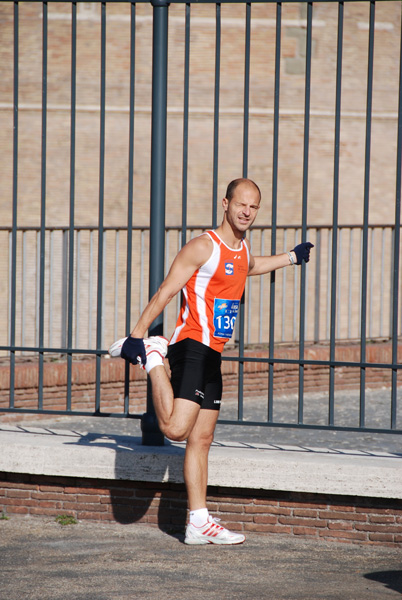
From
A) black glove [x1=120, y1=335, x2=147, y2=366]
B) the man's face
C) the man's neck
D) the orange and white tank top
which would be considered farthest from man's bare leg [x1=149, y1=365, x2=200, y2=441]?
the man's face

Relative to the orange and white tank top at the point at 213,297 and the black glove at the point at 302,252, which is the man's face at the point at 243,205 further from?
the black glove at the point at 302,252

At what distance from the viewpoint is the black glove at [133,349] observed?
14.7ft

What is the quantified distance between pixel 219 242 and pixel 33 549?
76.2 inches

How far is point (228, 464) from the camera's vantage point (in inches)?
192

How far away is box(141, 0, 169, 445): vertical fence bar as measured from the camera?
5168 mm

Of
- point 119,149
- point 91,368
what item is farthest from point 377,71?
point 91,368

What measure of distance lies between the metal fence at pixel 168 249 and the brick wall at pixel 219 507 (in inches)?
18.2

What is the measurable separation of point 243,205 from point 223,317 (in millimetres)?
620

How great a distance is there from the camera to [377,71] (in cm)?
1581

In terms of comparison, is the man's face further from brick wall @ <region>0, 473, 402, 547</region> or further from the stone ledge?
brick wall @ <region>0, 473, 402, 547</region>

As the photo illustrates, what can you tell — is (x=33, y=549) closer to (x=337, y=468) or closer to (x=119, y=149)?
A: (x=337, y=468)

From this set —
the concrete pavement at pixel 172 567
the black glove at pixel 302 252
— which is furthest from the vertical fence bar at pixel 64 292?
the black glove at pixel 302 252

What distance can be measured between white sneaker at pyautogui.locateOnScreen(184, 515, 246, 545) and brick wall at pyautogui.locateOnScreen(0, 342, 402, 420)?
351 centimetres

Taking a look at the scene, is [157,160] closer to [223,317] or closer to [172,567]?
[223,317]
